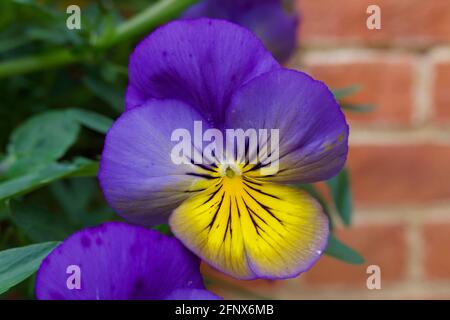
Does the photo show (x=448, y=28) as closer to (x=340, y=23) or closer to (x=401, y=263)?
(x=340, y=23)

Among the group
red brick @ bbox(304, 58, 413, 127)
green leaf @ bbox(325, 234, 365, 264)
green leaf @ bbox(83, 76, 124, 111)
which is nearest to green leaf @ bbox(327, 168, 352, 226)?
green leaf @ bbox(325, 234, 365, 264)

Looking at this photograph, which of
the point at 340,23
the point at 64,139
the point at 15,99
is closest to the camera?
the point at 64,139

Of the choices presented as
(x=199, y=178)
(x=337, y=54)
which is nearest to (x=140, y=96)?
(x=199, y=178)

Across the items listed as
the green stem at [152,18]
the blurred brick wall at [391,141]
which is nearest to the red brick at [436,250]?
the blurred brick wall at [391,141]

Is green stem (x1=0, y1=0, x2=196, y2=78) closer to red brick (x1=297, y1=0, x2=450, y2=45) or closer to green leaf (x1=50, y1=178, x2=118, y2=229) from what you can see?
green leaf (x1=50, y1=178, x2=118, y2=229)

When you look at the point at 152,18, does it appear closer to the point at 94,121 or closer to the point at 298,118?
the point at 94,121
